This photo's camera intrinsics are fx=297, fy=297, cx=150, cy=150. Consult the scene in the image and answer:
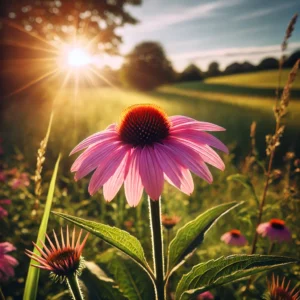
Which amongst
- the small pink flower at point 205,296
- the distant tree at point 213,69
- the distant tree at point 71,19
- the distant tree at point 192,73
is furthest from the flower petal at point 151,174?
the distant tree at point 192,73

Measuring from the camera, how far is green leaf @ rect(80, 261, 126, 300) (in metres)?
1.21

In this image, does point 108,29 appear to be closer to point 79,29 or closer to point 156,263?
point 79,29

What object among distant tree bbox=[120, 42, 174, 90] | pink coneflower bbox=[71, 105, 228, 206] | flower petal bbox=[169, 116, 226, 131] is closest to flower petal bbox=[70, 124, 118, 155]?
pink coneflower bbox=[71, 105, 228, 206]

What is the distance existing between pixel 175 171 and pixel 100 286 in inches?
27.2

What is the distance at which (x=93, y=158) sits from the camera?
0.98 meters

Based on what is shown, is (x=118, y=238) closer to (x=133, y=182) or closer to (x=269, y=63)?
(x=133, y=182)

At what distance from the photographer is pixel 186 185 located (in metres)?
0.90

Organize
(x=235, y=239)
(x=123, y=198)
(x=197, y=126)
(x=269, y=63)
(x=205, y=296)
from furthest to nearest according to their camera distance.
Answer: (x=269, y=63), (x=123, y=198), (x=235, y=239), (x=205, y=296), (x=197, y=126)

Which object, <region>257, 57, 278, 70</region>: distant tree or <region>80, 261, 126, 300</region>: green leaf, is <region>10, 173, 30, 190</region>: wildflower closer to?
<region>80, 261, 126, 300</region>: green leaf

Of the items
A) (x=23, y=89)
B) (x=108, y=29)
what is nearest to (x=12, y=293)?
(x=23, y=89)

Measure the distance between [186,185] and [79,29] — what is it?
35.3 feet

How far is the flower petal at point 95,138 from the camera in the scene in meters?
1.07

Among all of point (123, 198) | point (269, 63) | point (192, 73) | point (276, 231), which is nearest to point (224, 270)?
point (276, 231)

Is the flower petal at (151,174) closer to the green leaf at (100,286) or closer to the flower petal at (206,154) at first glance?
the flower petal at (206,154)
